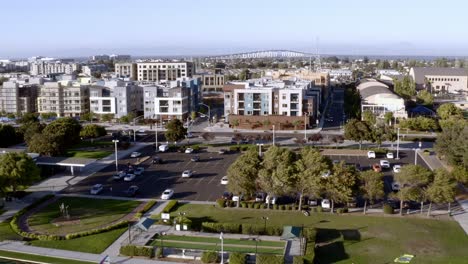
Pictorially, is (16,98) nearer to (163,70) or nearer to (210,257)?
(163,70)

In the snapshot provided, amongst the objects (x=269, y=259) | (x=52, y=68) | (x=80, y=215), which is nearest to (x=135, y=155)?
(x=80, y=215)

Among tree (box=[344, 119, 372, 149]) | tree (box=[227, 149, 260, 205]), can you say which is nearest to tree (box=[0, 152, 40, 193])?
tree (box=[227, 149, 260, 205])

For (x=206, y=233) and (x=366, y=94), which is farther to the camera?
(x=366, y=94)

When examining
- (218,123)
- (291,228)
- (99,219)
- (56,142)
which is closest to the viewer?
(291,228)

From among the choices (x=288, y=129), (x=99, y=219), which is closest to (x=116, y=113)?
(x=288, y=129)

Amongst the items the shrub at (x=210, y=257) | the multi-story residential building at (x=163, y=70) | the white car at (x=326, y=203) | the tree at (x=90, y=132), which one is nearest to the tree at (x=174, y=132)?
the tree at (x=90, y=132)

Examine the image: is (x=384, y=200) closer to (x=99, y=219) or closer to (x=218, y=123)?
(x=99, y=219)

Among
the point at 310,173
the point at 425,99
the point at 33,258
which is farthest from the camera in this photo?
the point at 425,99
